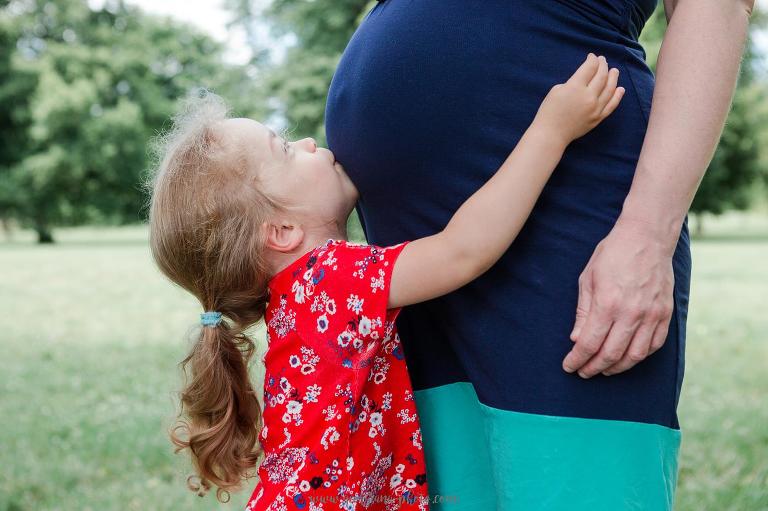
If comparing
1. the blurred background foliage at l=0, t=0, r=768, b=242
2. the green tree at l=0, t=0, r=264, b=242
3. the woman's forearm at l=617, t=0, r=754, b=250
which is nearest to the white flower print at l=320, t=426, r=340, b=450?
the woman's forearm at l=617, t=0, r=754, b=250

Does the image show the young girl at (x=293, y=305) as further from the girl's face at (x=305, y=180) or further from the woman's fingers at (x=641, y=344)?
the woman's fingers at (x=641, y=344)

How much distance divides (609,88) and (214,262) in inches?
32.3

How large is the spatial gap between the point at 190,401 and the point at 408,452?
491mm

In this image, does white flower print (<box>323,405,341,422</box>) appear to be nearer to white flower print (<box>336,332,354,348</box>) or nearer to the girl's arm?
white flower print (<box>336,332,354,348</box>)

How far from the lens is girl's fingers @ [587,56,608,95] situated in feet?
3.50

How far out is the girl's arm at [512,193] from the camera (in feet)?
3.53

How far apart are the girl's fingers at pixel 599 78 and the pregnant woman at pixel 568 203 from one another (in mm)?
57

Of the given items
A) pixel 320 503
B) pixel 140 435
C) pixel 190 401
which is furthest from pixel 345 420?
pixel 140 435

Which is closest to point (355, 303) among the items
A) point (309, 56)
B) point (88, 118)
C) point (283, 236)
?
point (283, 236)

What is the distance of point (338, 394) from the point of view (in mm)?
1347

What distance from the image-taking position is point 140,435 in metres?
4.08

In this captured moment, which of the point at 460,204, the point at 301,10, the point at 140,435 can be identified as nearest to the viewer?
the point at 460,204

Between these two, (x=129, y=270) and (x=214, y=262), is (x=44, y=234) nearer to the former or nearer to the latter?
(x=129, y=270)

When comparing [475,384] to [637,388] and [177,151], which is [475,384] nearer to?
[637,388]
